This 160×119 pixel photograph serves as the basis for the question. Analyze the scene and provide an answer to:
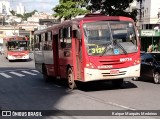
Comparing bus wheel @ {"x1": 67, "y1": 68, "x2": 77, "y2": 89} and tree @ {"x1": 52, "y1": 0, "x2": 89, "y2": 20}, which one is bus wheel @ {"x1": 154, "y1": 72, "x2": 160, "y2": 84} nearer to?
bus wheel @ {"x1": 67, "y1": 68, "x2": 77, "y2": 89}

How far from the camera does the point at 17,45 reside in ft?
157

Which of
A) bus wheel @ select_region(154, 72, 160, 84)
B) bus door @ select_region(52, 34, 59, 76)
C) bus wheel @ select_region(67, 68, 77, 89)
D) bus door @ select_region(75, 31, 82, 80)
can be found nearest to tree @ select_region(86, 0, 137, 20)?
bus door @ select_region(52, 34, 59, 76)

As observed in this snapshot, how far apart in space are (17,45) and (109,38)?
3251 cm

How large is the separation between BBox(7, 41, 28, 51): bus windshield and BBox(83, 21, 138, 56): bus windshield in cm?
3161

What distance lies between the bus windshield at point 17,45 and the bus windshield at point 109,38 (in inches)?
1245

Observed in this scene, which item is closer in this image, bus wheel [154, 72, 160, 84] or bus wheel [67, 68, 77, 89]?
bus wheel [67, 68, 77, 89]

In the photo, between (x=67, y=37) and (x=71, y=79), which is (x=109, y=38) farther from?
(x=71, y=79)

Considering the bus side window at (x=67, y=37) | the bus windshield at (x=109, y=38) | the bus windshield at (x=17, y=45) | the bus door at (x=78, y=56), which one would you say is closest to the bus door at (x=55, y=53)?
the bus side window at (x=67, y=37)

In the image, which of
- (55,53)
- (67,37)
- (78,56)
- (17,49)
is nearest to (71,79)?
(78,56)

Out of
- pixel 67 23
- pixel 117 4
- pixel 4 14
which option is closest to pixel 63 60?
pixel 67 23

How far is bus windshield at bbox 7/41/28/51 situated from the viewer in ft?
156

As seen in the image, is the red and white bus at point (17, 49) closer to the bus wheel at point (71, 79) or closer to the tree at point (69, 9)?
the tree at point (69, 9)

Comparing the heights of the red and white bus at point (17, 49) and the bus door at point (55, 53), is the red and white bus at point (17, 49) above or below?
below

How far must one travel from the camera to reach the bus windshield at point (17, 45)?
47.5m
